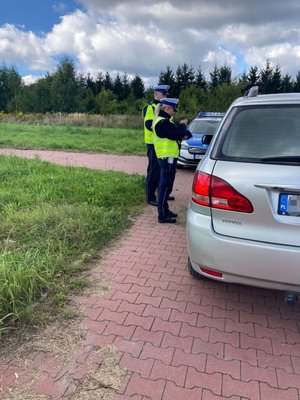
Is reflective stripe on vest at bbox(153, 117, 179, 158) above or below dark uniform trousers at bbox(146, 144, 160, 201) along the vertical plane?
above

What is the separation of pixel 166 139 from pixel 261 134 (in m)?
2.21

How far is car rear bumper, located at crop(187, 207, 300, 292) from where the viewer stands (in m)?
2.35

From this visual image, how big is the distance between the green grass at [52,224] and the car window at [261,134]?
6.05 ft

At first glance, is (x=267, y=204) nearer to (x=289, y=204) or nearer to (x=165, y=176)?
(x=289, y=204)

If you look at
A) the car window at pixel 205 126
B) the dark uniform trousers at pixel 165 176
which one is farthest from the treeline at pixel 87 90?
the dark uniform trousers at pixel 165 176

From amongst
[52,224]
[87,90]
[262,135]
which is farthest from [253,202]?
[87,90]

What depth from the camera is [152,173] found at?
5879 mm

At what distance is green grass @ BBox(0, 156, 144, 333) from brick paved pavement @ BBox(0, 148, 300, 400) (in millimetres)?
397

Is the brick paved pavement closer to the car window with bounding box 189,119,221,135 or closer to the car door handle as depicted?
the car door handle

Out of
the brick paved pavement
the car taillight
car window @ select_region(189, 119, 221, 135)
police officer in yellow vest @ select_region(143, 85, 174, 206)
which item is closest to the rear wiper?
the car taillight

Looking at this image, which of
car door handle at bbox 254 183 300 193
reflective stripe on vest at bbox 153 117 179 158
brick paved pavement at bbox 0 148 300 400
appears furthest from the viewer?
reflective stripe on vest at bbox 153 117 179 158

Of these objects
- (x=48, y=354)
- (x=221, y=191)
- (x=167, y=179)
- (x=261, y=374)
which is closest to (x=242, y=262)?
(x=221, y=191)

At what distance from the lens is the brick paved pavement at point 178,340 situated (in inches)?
82.8

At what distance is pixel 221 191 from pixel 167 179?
2405 millimetres
